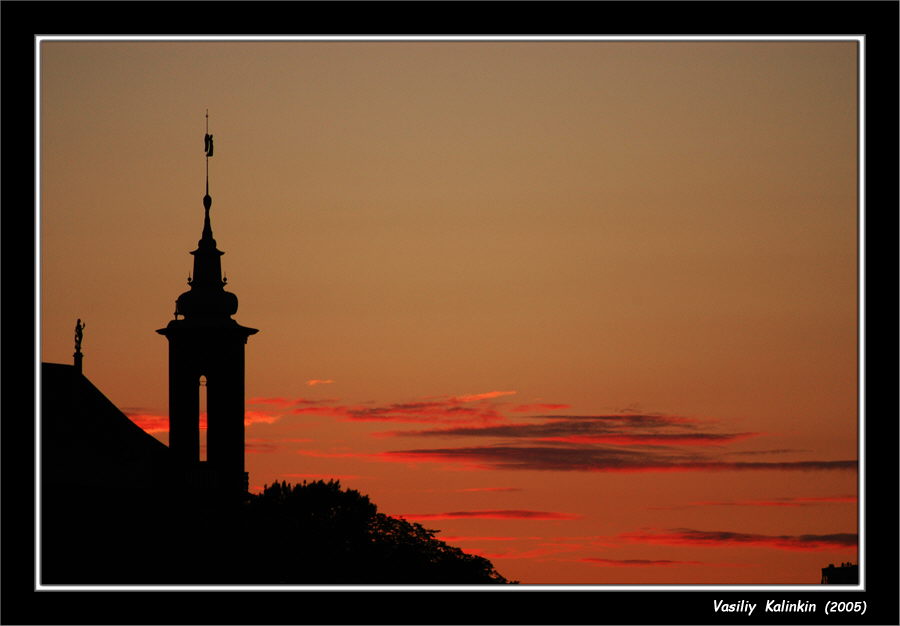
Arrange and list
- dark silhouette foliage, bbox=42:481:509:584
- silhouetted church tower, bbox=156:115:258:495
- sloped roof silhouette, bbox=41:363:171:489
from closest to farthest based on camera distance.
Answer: dark silhouette foliage, bbox=42:481:509:584, silhouetted church tower, bbox=156:115:258:495, sloped roof silhouette, bbox=41:363:171:489

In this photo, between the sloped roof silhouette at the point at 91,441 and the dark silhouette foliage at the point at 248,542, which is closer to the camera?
the dark silhouette foliage at the point at 248,542

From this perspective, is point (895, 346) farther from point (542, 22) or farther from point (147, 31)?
point (147, 31)

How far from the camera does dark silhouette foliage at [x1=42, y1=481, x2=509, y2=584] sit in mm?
→ 47188

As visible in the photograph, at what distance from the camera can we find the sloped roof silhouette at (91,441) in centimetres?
6962

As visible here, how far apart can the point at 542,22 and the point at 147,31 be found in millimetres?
2945

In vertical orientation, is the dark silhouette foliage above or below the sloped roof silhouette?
below

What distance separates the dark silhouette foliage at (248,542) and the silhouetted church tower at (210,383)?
6.26ft

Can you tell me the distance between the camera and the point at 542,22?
476 inches

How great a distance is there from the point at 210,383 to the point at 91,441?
6.96 metres

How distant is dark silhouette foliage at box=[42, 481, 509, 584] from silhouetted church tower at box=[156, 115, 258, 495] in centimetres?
191

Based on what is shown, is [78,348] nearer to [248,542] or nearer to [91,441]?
[91,441]

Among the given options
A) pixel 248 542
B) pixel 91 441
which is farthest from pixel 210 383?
pixel 248 542

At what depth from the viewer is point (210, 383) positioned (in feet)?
224

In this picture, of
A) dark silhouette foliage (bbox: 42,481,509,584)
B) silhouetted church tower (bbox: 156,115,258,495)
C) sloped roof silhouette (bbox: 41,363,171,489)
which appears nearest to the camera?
dark silhouette foliage (bbox: 42,481,509,584)
